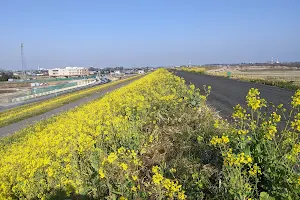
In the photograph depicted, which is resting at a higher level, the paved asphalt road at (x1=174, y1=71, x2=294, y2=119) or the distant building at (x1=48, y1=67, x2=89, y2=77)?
the distant building at (x1=48, y1=67, x2=89, y2=77)

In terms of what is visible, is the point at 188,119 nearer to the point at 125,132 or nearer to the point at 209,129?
the point at 209,129

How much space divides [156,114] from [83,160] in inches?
92.5

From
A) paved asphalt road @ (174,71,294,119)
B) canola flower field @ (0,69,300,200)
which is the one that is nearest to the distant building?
paved asphalt road @ (174,71,294,119)

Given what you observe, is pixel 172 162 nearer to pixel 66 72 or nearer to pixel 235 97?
pixel 235 97

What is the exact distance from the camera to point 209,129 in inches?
190

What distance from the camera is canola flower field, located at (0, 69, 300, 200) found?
2.61 meters

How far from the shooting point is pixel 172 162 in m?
4.14

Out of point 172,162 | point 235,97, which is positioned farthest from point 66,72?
point 172,162

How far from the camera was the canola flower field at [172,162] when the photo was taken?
2610mm

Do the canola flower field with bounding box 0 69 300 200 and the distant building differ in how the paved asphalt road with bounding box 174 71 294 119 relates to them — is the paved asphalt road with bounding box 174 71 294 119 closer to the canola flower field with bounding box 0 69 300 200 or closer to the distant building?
the canola flower field with bounding box 0 69 300 200

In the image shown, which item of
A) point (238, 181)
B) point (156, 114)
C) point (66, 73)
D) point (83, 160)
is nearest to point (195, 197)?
point (238, 181)

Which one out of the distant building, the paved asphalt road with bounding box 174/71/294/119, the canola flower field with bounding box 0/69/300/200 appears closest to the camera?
the canola flower field with bounding box 0/69/300/200

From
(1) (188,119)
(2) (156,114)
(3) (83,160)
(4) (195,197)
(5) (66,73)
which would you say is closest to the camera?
(4) (195,197)

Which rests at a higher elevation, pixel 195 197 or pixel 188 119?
pixel 188 119
